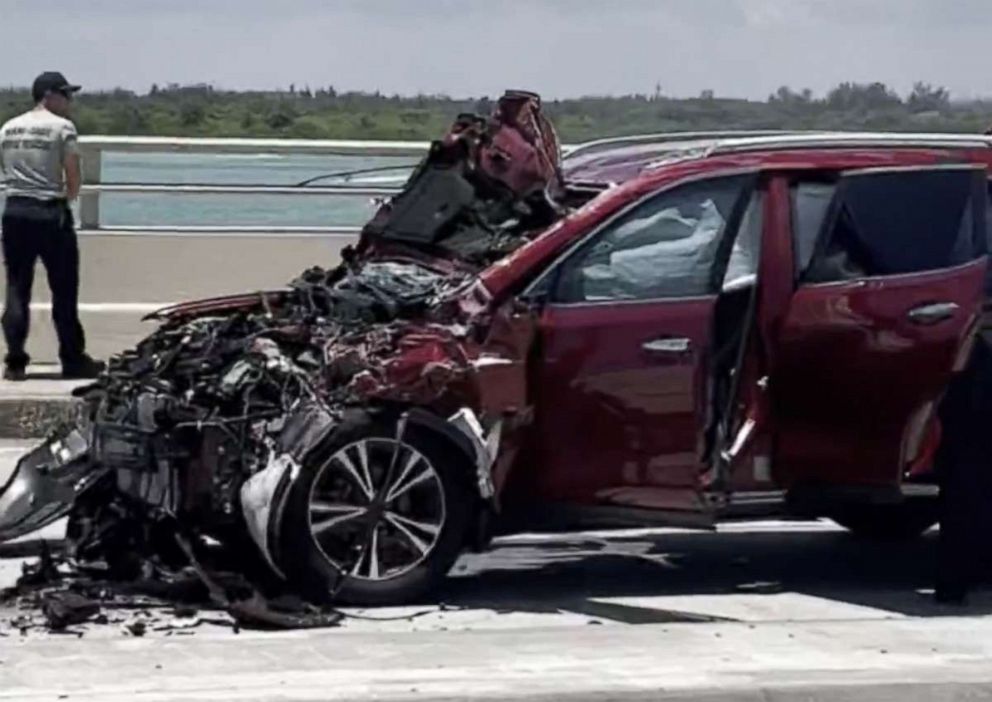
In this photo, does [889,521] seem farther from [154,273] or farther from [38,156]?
[154,273]

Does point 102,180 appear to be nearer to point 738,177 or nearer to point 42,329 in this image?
point 42,329

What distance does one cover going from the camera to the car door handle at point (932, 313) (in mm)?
9773

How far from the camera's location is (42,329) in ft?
53.3

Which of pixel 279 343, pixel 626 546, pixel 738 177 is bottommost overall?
pixel 626 546

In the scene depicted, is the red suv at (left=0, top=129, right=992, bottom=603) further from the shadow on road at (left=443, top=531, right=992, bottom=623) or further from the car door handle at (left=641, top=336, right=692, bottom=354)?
the shadow on road at (left=443, top=531, right=992, bottom=623)

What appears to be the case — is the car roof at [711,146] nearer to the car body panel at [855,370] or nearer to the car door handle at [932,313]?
the car body panel at [855,370]

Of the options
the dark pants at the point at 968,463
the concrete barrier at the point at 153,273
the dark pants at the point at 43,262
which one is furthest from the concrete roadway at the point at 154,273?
the dark pants at the point at 968,463

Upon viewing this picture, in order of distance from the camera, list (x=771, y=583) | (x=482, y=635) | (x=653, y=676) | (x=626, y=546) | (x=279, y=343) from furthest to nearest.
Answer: (x=626, y=546), (x=771, y=583), (x=279, y=343), (x=482, y=635), (x=653, y=676)

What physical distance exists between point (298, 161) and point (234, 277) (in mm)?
878

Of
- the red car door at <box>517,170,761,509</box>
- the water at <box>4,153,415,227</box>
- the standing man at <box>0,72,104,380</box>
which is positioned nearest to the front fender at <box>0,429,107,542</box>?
the red car door at <box>517,170,761,509</box>

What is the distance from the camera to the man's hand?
50.0 feet

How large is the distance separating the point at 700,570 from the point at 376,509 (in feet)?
6.30

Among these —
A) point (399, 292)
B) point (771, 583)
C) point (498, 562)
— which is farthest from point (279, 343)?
point (771, 583)

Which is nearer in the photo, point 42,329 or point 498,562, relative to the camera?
point 498,562
